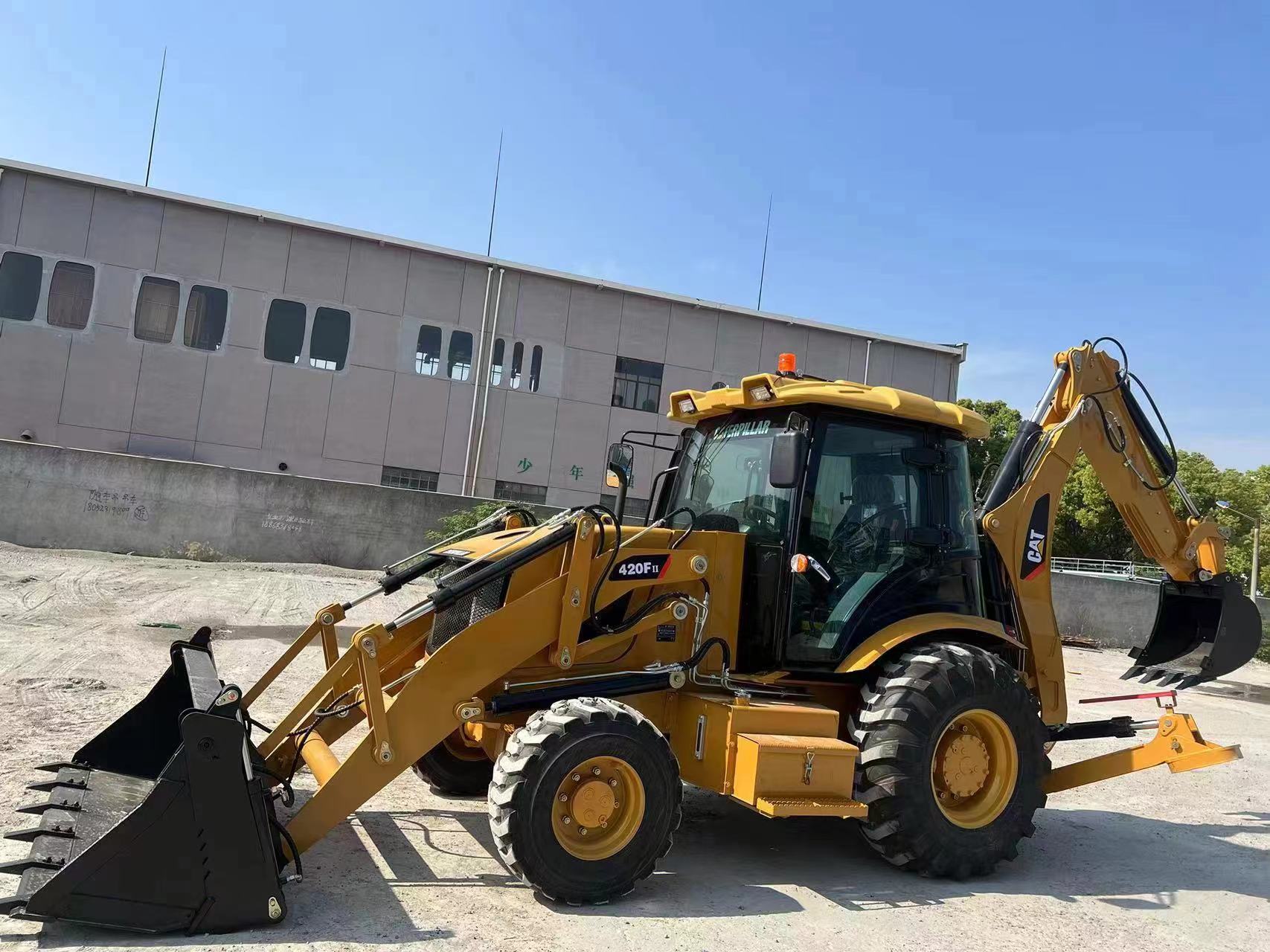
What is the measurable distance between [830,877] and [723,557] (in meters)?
1.83

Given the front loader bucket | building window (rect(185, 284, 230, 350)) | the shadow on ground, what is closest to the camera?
the front loader bucket

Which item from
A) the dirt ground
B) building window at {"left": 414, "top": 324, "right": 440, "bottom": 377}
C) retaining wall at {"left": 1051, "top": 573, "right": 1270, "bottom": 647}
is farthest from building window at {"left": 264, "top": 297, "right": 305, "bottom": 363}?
retaining wall at {"left": 1051, "top": 573, "right": 1270, "bottom": 647}

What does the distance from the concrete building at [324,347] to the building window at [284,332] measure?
0.04 meters

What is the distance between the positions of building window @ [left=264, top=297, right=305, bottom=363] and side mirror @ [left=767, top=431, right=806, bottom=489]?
70.9 ft

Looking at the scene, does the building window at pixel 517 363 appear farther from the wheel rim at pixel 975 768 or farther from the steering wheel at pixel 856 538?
the wheel rim at pixel 975 768

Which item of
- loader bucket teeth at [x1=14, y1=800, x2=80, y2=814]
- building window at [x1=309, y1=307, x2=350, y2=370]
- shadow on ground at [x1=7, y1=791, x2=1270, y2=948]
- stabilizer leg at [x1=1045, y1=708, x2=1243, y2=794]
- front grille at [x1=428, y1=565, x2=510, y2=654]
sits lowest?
shadow on ground at [x1=7, y1=791, x2=1270, y2=948]

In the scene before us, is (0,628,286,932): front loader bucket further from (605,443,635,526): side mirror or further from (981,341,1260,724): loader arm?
(981,341,1260,724): loader arm

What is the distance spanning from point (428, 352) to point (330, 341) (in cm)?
246

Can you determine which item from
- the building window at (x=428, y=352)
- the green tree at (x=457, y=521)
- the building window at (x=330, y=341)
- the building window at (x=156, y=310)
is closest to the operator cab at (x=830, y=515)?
the green tree at (x=457, y=521)

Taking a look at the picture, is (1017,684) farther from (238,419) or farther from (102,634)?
(238,419)

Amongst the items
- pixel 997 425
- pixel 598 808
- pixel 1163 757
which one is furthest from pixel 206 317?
pixel 997 425

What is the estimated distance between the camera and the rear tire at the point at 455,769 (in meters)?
6.20

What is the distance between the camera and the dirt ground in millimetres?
4168

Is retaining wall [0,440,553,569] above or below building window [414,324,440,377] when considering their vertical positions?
below
